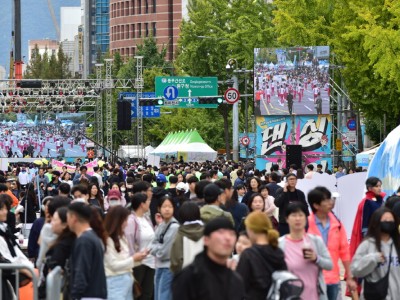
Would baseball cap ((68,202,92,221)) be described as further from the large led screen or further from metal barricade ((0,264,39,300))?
the large led screen

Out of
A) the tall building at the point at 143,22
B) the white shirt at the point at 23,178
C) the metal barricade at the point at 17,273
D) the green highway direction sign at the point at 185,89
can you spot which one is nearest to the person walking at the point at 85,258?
the metal barricade at the point at 17,273

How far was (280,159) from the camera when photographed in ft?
146

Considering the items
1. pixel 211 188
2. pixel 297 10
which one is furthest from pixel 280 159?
pixel 211 188

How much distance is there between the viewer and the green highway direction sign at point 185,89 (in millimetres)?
65625

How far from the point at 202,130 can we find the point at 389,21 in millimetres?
44421

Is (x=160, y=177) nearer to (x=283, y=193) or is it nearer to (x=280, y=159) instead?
(x=283, y=193)

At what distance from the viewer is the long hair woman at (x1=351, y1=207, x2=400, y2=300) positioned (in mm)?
11828

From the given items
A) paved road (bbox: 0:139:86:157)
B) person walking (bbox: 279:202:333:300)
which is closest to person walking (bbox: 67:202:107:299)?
person walking (bbox: 279:202:333:300)

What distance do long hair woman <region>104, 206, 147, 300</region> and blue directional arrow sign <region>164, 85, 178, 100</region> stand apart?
5361 centimetres

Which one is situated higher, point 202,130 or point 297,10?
point 297,10

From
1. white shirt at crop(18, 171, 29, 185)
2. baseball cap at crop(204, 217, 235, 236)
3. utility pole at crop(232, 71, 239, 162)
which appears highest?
baseball cap at crop(204, 217, 235, 236)

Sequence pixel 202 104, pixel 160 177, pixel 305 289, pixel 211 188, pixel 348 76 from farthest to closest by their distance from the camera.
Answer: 1. pixel 202 104
2. pixel 348 76
3. pixel 160 177
4. pixel 211 188
5. pixel 305 289

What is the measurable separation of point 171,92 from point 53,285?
56105mm

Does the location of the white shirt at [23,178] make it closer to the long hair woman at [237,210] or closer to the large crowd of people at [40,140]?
the long hair woman at [237,210]
